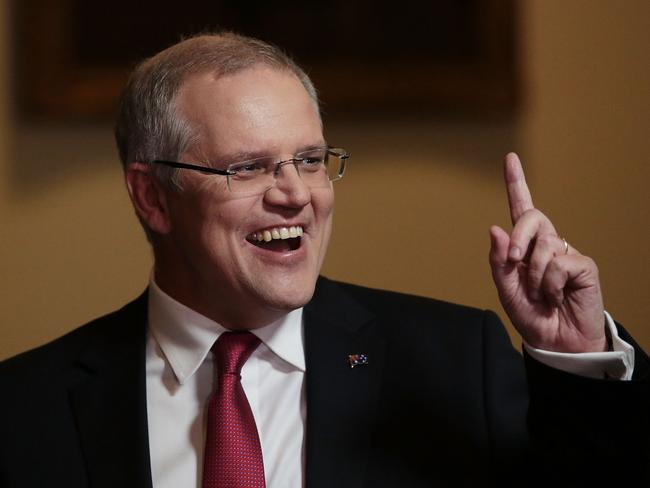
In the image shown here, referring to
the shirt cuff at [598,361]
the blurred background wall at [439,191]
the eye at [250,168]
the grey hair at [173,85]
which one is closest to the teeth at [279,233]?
the eye at [250,168]

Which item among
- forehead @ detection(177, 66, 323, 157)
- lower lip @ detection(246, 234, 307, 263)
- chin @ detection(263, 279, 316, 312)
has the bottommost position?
chin @ detection(263, 279, 316, 312)

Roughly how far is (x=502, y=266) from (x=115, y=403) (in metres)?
0.84

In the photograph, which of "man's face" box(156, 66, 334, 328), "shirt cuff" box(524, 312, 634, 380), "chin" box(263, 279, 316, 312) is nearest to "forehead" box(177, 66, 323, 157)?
"man's face" box(156, 66, 334, 328)

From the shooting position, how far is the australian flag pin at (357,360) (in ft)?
6.86

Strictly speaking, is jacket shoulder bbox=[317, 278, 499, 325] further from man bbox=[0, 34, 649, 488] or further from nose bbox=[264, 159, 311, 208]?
nose bbox=[264, 159, 311, 208]

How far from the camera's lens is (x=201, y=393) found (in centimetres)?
208

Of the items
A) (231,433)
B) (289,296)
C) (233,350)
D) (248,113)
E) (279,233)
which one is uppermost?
(248,113)

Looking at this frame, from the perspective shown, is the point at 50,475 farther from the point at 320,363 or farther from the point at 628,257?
the point at 628,257

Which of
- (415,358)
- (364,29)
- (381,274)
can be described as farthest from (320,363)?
(364,29)

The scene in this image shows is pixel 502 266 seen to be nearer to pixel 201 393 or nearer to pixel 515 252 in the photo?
pixel 515 252

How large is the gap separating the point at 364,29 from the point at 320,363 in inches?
55.3

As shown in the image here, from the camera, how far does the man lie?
6.45 ft

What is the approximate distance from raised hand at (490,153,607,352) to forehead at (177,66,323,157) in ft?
1.44

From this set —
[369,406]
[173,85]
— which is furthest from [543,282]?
[173,85]
